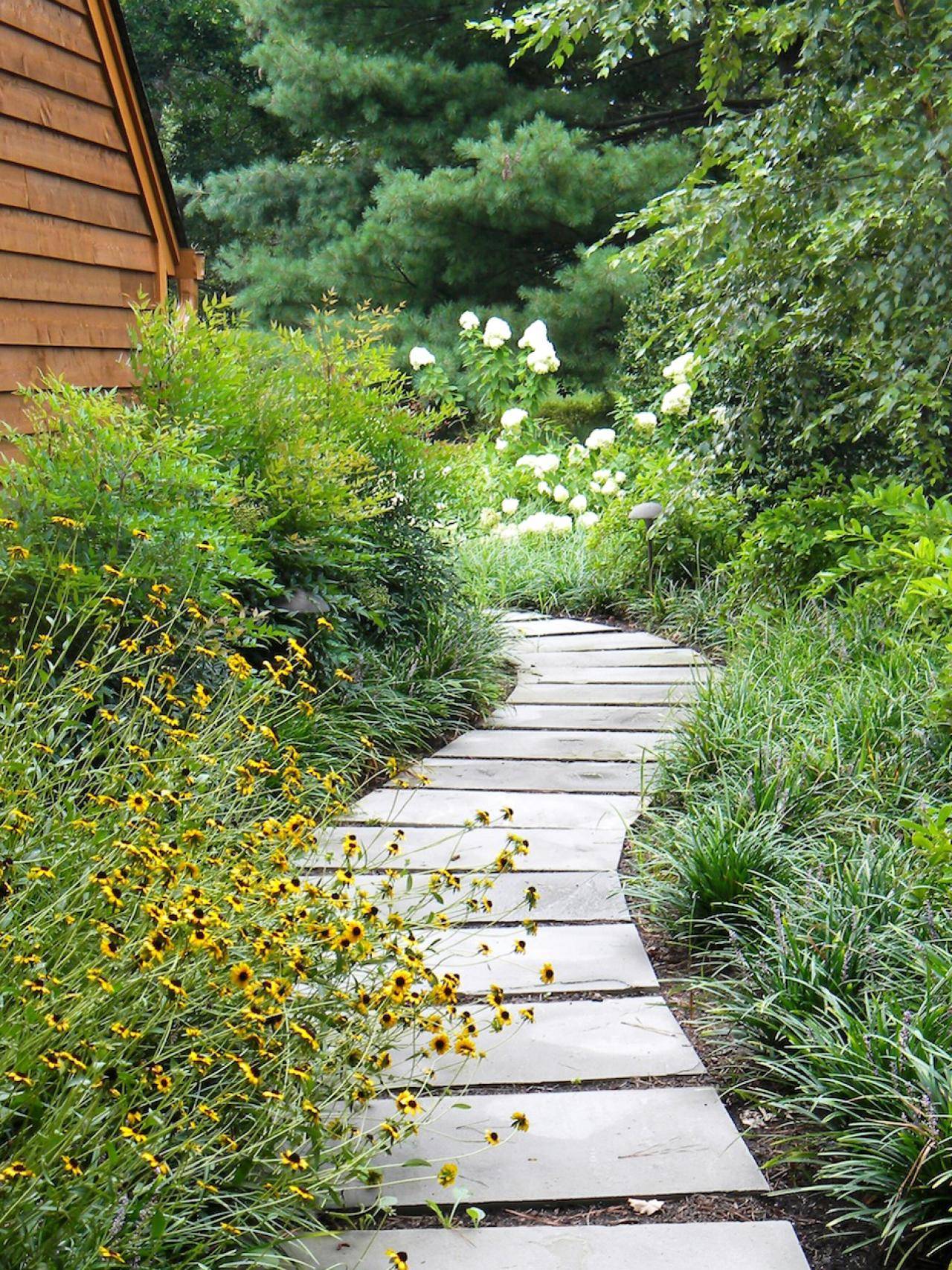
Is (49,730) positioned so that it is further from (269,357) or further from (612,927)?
(269,357)

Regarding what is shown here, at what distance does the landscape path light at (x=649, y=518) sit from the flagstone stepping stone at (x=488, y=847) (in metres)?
2.87

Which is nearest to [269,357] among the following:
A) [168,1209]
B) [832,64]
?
[832,64]

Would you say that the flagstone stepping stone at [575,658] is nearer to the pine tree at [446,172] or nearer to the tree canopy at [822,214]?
the tree canopy at [822,214]

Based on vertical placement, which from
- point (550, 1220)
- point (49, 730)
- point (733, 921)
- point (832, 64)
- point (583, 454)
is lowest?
point (550, 1220)

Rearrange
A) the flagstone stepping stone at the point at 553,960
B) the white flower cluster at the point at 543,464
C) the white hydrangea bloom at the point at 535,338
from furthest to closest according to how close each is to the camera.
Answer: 1. the white hydrangea bloom at the point at 535,338
2. the white flower cluster at the point at 543,464
3. the flagstone stepping stone at the point at 553,960

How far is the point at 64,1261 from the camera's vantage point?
1.43 meters

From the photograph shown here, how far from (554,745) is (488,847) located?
1027 mm

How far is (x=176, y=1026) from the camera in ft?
6.24

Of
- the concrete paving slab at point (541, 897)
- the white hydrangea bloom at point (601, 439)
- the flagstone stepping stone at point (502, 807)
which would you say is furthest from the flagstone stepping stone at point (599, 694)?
the white hydrangea bloom at point (601, 439)

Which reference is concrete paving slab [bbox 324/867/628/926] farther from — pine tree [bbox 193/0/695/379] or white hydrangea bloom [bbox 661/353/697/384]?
pine tree [bbox 193/0/695/379]

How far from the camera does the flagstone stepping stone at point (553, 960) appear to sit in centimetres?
255

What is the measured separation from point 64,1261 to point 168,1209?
0.46 ft

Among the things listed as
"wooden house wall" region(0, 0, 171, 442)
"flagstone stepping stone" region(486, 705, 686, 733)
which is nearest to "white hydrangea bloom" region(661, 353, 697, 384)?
"flagstone stepping stone" region(486, 705, 686, 733)

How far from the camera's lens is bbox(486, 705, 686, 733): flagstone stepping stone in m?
4.51
